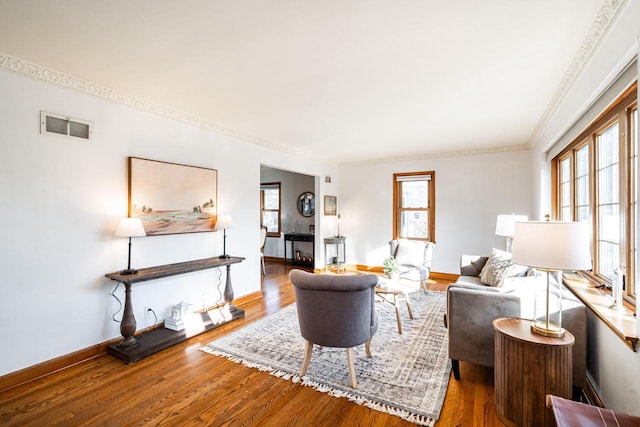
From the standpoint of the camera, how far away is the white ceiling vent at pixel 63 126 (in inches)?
102

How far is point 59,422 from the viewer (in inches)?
78.2

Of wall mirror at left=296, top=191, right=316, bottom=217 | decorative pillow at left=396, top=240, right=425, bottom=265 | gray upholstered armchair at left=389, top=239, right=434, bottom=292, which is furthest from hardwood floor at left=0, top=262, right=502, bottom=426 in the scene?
wall mirror at left=296, top=191, right=316, bottom=217

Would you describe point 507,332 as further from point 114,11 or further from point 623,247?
point 114,11

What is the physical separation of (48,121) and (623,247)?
15.0 feet

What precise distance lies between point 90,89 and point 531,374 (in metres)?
4.11

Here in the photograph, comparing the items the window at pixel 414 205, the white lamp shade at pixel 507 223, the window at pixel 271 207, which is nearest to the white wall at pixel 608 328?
the white lamp shade at pixel 507 223

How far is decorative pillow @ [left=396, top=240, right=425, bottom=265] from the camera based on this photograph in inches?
197

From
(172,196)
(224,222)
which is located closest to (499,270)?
(224,222)

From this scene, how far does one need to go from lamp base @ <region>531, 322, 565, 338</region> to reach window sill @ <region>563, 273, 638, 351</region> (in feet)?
0.77

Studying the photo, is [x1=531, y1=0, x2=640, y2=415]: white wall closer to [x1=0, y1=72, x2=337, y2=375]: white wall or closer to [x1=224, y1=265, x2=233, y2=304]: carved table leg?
[x1=224, y1=265, x2=233, y2=304]: carved table leg

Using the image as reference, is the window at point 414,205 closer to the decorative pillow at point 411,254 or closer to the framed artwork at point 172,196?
the decorative pillow at point 411,254

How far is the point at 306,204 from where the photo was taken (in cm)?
787

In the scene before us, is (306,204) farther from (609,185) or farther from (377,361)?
(609,185)

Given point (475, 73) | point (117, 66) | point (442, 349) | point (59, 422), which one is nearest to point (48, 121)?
point (117, 66)
